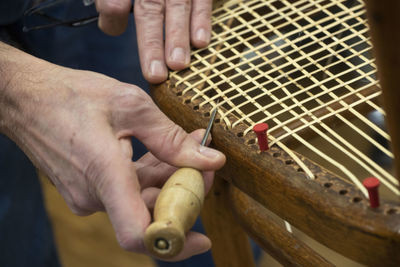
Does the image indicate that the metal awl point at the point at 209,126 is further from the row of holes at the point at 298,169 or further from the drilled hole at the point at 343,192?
the drilled hole at the point at 343,192

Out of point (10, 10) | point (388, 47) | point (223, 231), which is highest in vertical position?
point (388, 47)

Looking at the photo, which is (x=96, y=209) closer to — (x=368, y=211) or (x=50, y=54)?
(x=368, y=211)

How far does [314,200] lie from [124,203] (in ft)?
0.52

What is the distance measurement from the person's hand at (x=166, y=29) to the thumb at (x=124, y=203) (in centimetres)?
19

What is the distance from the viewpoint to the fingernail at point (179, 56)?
687mm

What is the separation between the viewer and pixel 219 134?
60cm

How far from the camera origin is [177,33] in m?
0.72

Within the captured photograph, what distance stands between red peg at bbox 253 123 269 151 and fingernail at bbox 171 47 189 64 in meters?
0.17

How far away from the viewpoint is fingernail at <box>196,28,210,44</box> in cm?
71

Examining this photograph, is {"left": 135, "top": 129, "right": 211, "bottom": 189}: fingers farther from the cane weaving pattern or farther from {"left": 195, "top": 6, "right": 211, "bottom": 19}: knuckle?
{"left": 195, "top": 6, "right": 211, "bottom": 19}: knuckle

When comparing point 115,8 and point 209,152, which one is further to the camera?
point 115,8

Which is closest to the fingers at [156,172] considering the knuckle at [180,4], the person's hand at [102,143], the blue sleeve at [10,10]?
the person's hand at [102,143]

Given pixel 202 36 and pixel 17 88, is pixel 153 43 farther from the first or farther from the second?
pixel 17 88

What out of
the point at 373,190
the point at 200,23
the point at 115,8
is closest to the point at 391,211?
the point at 373,190
